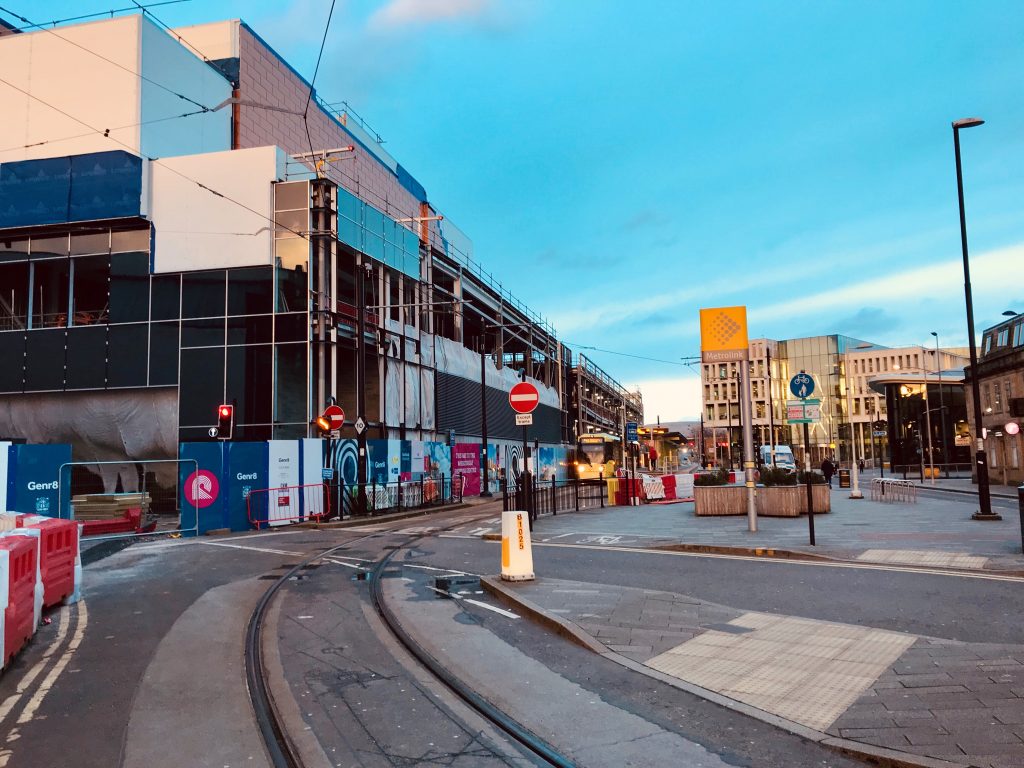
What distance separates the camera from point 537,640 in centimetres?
708

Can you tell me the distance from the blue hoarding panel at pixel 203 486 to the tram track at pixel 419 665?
11.1m

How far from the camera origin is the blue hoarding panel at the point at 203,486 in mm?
19594

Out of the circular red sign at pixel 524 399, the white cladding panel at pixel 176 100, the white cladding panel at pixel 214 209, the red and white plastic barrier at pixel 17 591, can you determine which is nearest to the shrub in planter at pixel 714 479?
the circular red sign at pixel 524 399

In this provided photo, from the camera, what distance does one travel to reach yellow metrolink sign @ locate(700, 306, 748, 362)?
1622cm

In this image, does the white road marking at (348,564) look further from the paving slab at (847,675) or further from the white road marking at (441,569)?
the paving slab at (847,675)

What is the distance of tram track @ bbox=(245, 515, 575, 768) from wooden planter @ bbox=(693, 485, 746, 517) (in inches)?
531

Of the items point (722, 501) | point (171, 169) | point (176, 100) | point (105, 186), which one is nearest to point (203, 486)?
point (722, 501)

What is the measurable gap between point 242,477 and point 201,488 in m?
1.13

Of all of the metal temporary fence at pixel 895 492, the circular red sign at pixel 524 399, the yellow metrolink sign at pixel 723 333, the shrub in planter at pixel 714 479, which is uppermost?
the yellow metrolink sign at pixel 723 333

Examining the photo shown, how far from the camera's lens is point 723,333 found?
648 inches

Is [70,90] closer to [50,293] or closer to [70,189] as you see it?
[70,189]

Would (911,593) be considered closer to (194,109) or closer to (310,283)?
(310,283)

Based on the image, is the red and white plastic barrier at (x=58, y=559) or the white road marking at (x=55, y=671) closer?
the white road marking at (x=55, y=671)

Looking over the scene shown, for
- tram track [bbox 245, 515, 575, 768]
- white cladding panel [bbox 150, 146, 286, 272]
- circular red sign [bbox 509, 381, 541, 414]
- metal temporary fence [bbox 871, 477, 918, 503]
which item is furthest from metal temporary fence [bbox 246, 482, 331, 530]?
metal temporary fence [bbox 871, 477, 918, 503]
